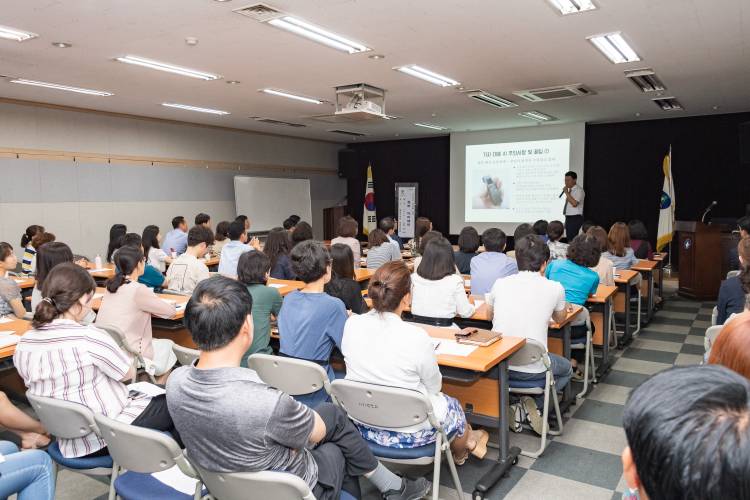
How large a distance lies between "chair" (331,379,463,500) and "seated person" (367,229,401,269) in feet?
13.1

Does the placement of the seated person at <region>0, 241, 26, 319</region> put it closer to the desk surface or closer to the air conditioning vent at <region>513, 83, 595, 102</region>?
the desk surface

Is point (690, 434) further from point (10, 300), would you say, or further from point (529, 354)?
point (10, 300)

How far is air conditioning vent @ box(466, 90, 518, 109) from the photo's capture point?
23.8 feet

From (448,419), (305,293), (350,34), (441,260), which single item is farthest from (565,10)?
(448,419)

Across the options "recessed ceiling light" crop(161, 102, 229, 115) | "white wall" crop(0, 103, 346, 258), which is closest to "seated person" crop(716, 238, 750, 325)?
"recessed ceiling light" crop(161, 102, 229, 115)

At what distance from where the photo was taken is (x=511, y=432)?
3.49 meters

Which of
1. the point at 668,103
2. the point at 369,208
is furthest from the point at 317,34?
the point at 369,208

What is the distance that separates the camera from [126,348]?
Result: 332cm

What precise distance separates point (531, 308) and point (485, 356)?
698mm

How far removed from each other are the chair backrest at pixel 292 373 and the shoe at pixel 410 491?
1.85ft

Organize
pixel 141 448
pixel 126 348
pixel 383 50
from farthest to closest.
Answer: pixel 383 50 → pixel 126 348 → pixel 141 448

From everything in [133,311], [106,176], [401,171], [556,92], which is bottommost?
[133,311]

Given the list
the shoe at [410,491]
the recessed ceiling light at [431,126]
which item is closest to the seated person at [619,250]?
the shoe at [410,491]

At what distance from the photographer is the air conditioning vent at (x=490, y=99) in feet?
23.8
